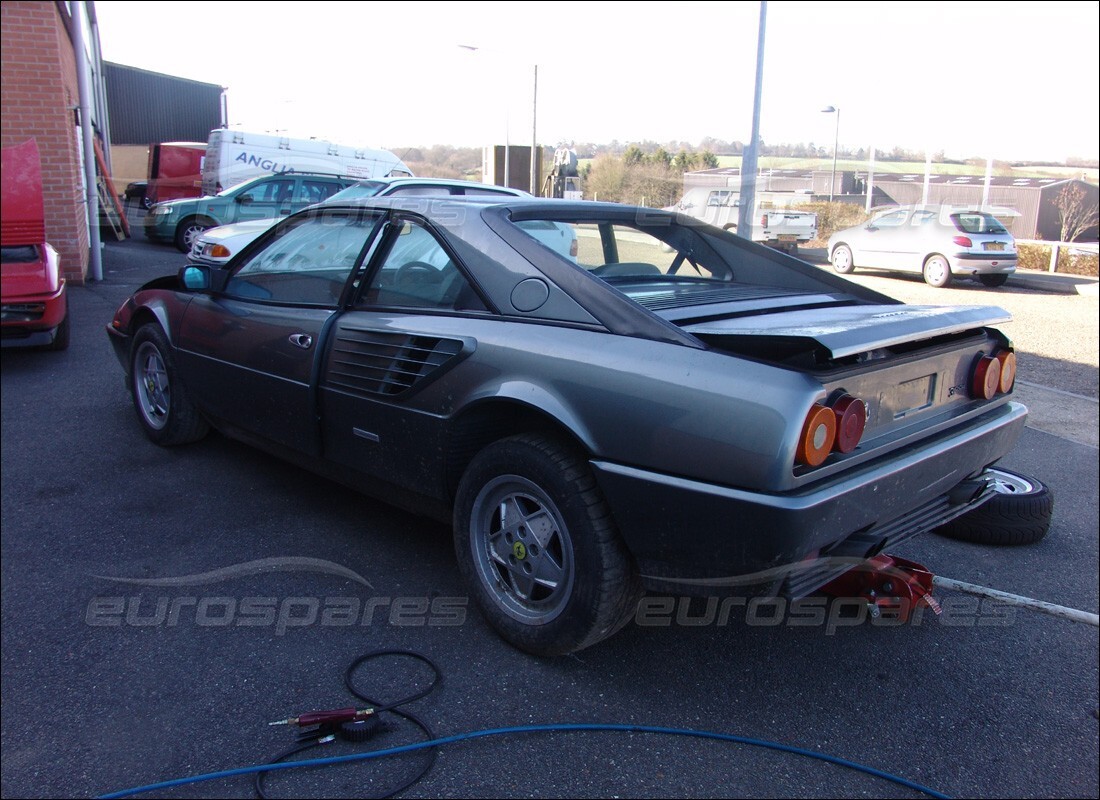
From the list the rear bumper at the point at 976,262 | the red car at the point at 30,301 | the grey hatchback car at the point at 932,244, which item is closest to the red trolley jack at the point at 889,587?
the red car at the point at 30,301

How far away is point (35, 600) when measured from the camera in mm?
3164

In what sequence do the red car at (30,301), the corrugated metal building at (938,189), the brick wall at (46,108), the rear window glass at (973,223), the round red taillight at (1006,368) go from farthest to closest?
the rear window glass at (973,223)
the brick wall at (46,108)
the corrugated metal building at (938,189)
the red car at (30,301)
the round red taillight at (1006,368)

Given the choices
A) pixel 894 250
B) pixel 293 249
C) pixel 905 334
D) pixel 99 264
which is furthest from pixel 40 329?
pixel 894 250

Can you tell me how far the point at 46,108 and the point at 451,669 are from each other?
429 inches

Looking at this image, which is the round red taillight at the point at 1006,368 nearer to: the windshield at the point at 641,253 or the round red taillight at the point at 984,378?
the round red taillight at the point at 984,378

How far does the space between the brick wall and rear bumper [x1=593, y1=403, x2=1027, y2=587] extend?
10.7 metres

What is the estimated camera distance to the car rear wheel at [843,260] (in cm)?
1458

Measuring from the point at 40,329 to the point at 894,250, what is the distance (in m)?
12.7

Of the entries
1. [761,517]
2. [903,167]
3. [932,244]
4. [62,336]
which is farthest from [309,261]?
[932,244]

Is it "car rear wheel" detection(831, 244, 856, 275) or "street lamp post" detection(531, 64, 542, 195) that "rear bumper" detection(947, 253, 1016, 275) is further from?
"street lamp post" detection(531, 64, 542, 195)

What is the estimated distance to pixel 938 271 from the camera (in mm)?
14203

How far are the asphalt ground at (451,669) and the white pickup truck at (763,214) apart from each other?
431 centimetres

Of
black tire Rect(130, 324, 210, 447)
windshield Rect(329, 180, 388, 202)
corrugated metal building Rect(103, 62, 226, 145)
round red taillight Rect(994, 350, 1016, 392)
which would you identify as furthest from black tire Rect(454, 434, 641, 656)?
corrugated metal building Rect(103, 62, 226, 145)

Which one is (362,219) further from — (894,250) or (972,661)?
(894,250)
